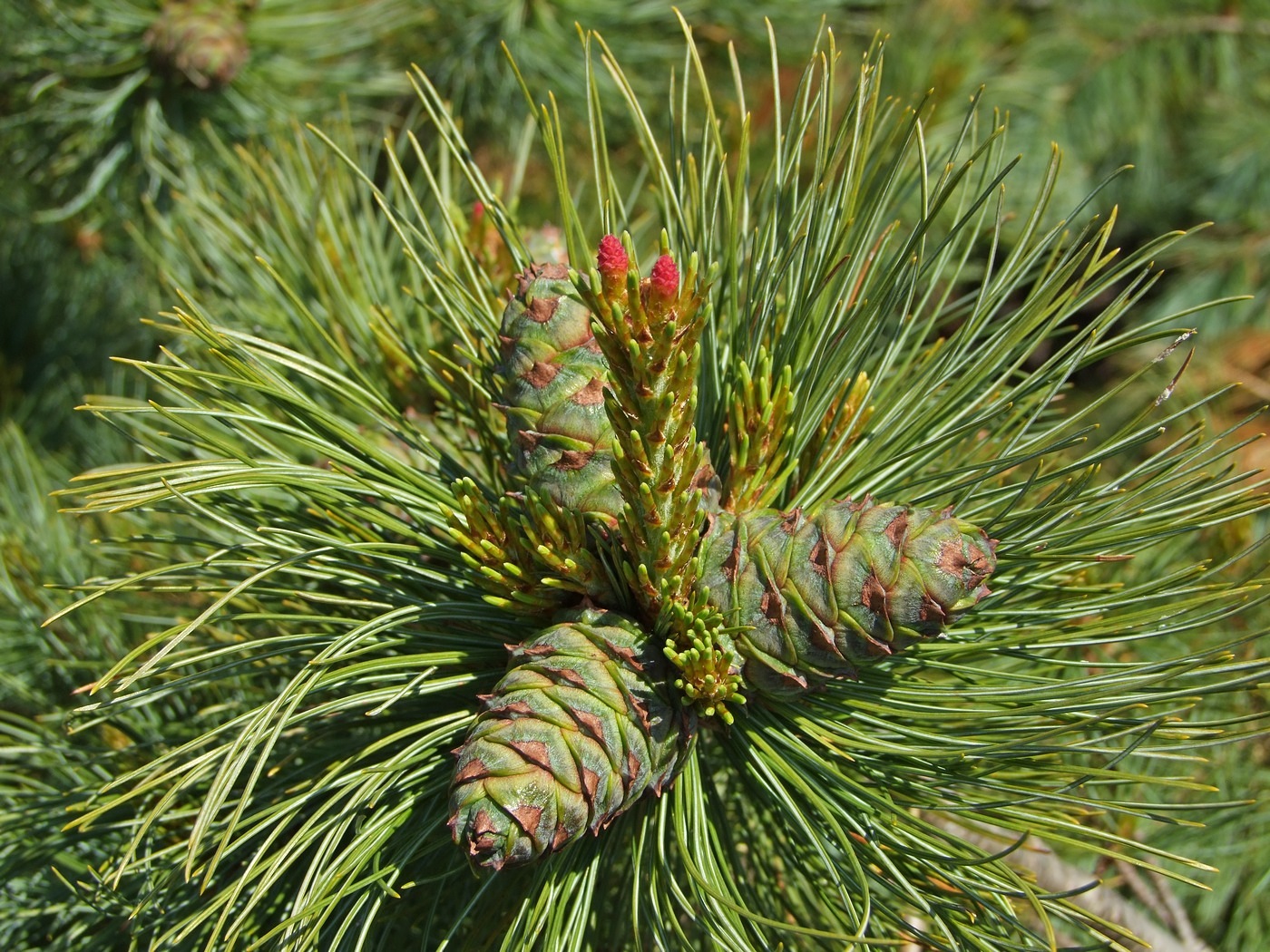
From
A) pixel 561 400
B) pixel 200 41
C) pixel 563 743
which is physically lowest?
pixel 563 743

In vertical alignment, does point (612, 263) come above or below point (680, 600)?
above

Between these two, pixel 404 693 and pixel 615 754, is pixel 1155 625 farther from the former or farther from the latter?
pixel 404 693

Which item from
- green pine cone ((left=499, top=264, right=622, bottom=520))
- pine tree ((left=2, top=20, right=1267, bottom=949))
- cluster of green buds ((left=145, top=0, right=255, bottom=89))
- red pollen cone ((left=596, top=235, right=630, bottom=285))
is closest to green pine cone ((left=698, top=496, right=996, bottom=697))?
pine tree ((left=2, top=20, right=1267, bottom=949))

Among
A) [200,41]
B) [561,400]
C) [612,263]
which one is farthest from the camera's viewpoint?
[200,41]

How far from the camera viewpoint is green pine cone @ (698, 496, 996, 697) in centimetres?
69

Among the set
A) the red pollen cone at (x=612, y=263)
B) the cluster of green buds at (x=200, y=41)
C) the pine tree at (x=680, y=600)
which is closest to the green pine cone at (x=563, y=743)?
the pine tree at (x=680, y=600)

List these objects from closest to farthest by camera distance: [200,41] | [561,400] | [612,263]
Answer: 1. [612,263]
2. [561,400]
3. [200,41]

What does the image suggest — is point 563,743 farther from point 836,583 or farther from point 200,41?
point 200,41

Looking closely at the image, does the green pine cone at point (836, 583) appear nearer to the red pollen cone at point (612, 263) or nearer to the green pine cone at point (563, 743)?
the green pine cone at point (563, 743)

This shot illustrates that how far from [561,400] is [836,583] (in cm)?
24

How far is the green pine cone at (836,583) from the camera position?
2.28ft

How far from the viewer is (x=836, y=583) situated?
717mm

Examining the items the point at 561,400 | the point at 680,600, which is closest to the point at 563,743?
the point at 680,600

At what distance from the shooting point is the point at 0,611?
4.08ft
